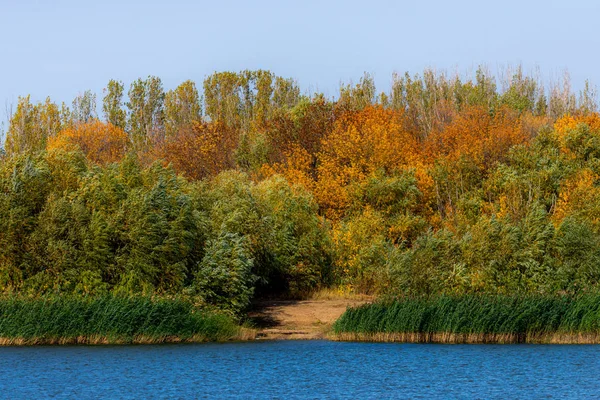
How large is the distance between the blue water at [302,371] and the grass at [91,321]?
883mm

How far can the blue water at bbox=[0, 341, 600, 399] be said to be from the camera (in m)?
30.8

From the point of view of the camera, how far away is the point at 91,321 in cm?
4131

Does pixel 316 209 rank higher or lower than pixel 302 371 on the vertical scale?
higher

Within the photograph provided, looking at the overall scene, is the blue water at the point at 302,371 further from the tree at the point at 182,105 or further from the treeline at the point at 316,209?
the tree at the point at 182,105

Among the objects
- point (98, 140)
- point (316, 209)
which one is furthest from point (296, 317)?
point (98, 140)

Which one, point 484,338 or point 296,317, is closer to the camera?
point 484,338

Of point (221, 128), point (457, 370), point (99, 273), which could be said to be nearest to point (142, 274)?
point (99, 273)

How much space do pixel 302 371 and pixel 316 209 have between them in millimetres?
29844

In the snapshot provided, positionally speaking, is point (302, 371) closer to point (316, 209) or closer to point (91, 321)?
point (91, 321)

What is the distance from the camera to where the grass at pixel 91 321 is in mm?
40844

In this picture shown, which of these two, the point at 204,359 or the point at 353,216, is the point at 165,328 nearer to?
the point at 204,359

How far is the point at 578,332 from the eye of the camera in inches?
1658

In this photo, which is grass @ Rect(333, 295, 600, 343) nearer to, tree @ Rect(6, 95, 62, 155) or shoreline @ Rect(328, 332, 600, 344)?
shoreline @ Rect(328, 332, 600, 344)

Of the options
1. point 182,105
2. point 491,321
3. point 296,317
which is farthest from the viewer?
point 182,105
